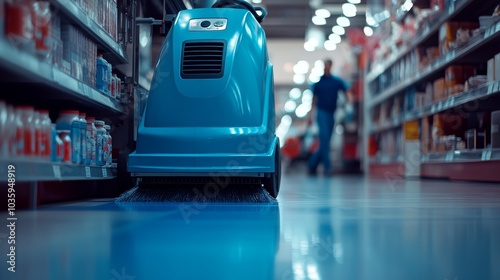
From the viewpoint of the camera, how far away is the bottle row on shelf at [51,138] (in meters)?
1.43

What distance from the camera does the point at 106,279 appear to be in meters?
0.81

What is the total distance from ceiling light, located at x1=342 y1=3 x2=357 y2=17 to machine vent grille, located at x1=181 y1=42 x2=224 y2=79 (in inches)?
381

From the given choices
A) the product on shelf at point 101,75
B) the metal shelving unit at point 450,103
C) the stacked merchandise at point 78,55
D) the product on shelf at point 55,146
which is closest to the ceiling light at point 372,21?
the metal shelving unit at point 450,103

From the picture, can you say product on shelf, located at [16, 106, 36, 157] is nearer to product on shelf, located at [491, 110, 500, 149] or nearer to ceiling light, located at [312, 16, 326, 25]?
product on shelf, located at [491, 110, 500, 149]

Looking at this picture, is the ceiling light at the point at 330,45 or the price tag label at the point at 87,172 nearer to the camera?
the price tag label at the point at 87,172

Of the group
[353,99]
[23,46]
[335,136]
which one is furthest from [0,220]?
[335,136]

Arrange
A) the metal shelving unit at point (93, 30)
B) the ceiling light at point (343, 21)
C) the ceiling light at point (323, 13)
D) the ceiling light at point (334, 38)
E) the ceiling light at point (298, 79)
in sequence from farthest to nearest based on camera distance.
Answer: the ceiling light at point (298, 79) < the ceiling light at point (334, 38) < the ceiling light at point (343, 21) < the ceiling light at point (323, 13) < the metal shelving unit at point (93, 30)

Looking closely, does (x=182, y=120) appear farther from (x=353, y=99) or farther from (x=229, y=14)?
(x=353, y=99)

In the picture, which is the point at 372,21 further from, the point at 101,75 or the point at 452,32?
the point at 101,75

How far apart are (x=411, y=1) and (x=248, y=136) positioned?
482 centimetres

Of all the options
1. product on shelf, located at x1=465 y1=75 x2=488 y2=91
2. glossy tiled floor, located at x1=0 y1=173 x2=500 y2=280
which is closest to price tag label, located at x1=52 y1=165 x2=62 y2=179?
glossy tiled floor, located at x1=0 y1=173 x2=500 y2=280

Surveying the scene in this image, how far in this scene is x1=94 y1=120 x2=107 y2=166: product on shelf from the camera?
2584 mm

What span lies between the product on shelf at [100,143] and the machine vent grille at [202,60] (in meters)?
0.47

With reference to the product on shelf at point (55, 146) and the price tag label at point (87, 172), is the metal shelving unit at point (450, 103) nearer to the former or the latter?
the price tag label at point (87, 172)
